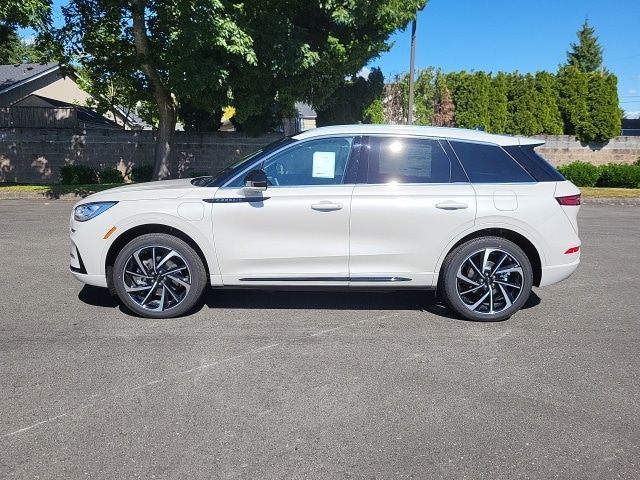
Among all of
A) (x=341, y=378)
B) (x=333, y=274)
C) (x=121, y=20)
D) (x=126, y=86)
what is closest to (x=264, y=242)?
(x=333, y=274)

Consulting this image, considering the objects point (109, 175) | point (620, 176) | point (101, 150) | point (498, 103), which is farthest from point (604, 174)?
point (101, 150)

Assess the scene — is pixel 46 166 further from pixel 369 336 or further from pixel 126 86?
pixel 369 336

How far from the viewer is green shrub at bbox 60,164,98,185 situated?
16.8 m

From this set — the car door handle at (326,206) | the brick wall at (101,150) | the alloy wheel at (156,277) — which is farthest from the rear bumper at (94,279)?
the brick wall at (101,150)

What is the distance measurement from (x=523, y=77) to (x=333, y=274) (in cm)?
1696

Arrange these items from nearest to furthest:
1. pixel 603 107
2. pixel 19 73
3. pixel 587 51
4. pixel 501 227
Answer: pixel 501 227
pixel 603 107
pixel 19 73
pixel 587 51

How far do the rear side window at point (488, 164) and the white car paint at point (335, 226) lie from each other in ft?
0.28

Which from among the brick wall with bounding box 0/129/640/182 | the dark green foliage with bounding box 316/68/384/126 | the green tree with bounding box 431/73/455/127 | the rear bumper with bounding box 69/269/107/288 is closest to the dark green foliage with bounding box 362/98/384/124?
the dark green foliage with bounding box 316/68/384/126

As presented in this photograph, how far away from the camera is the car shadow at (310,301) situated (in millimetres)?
5441

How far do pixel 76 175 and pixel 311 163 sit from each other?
13.9 meters

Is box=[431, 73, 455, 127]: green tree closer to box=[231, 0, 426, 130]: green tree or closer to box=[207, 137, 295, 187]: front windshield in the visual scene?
box=[231, 0, 426, 130]: green tree

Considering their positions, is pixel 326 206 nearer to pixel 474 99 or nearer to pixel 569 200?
pixel 569 200

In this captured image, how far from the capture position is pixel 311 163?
503 centimetres

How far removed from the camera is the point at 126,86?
1620 cm
